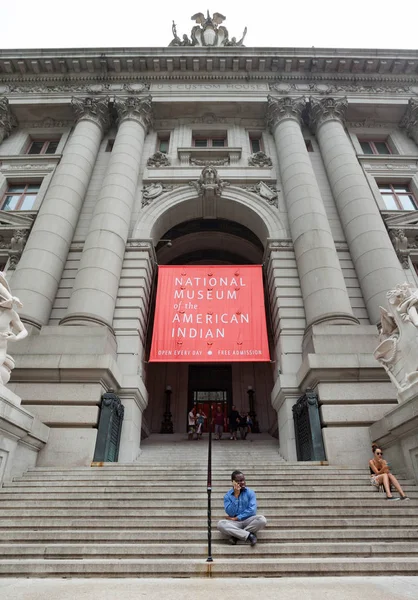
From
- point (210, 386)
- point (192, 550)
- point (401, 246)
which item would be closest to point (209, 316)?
point (401, 246)

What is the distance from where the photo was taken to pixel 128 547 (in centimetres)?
564

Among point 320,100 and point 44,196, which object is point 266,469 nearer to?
point 44,196

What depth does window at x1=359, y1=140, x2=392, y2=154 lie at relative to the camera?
23.0m

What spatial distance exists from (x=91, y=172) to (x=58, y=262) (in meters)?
6.87

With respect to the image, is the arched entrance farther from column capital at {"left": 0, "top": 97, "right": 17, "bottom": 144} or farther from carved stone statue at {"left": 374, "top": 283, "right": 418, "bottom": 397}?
column capital at {"left": 0, "top": 97, "right": 17, "bottom": 144}

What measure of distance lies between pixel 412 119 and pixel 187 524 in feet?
85.1

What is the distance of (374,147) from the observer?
2320cm

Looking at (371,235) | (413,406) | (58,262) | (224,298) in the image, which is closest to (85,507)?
(413,406)

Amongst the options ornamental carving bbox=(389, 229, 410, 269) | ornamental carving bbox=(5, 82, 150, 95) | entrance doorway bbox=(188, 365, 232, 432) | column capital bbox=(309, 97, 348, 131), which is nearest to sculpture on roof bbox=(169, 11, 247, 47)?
ornamental carving bbox=(5, 82, 150, 95)

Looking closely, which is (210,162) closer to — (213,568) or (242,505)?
(242,505)

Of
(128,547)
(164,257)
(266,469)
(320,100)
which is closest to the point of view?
(128,547)

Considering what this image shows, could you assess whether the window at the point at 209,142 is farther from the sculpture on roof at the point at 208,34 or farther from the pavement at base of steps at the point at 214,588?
the pavement at base of steps at the point at 214,588

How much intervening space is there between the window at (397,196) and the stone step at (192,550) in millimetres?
17686

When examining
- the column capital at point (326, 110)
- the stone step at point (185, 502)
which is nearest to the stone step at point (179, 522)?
the stone step at point (185, 502)
